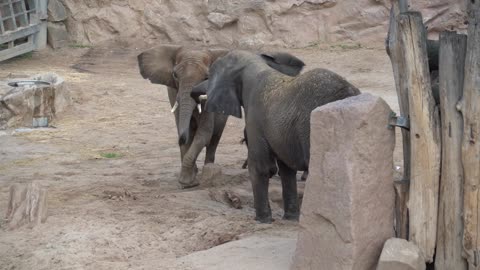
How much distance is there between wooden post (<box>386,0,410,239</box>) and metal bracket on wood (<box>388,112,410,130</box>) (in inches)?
1.7

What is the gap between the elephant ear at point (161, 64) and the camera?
1001cm

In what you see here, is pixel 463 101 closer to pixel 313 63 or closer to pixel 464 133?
pixel 464 133

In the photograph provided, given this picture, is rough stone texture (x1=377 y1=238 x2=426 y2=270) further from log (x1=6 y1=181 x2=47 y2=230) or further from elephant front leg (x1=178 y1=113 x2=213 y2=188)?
elephant front leg (x1=178 y1=113 x2=213 y2=188)

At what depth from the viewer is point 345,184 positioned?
5465 mm

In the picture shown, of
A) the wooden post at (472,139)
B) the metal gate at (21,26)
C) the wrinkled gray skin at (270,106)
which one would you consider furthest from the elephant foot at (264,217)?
the metal gate at (21,26)

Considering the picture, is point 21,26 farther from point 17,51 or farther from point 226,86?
point 226,86

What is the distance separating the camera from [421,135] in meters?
5.53

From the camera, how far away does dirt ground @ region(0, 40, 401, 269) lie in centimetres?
719

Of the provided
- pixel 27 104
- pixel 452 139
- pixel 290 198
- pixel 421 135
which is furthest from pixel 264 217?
pixel 27 104

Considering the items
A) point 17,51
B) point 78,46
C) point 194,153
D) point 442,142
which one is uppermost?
point 442,142

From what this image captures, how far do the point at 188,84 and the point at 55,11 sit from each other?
1065 cm

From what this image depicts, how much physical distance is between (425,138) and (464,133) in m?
0.25

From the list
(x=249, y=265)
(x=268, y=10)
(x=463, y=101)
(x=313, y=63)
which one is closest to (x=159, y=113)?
(x=313, y=63)

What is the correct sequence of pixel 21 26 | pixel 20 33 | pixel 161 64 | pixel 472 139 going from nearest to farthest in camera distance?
pixel 472 139 < pixel 161 64 < pixel 20 33 < pixel 21 26
